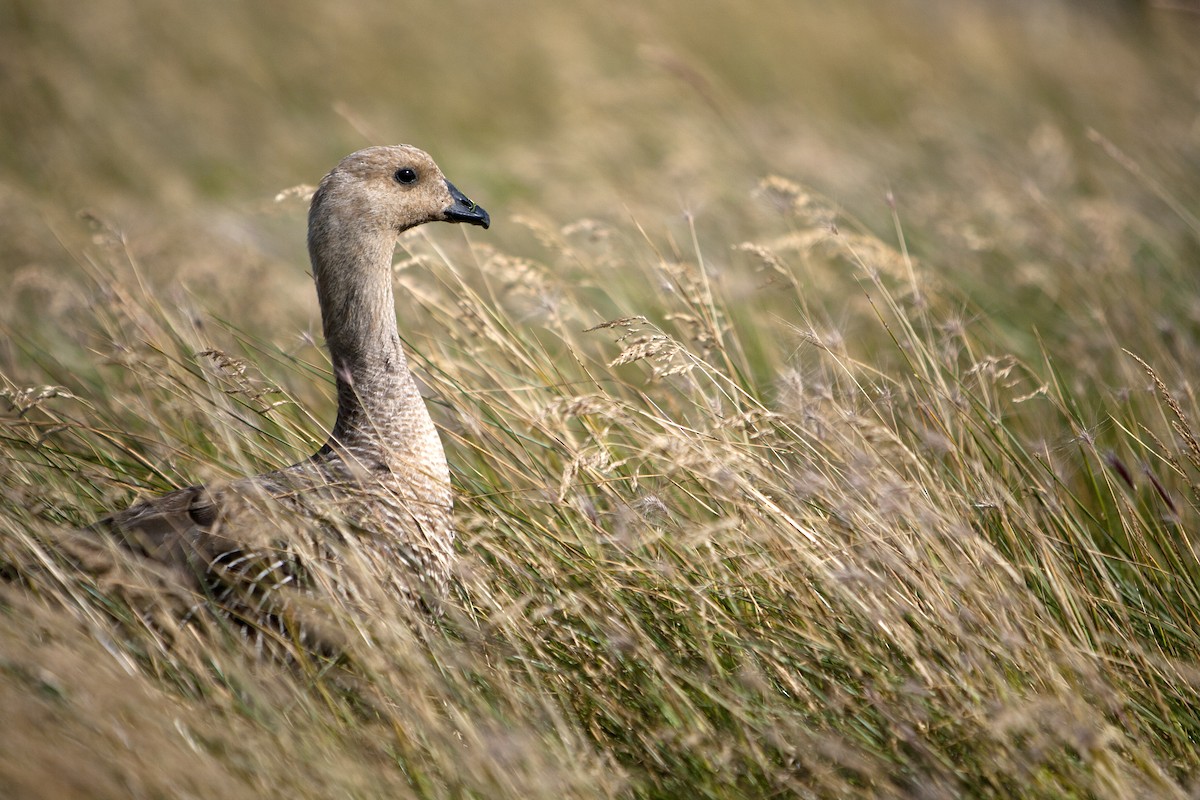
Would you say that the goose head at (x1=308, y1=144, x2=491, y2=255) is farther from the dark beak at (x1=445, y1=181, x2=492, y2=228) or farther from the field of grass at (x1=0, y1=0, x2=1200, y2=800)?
the field of grass at (x1=0, y1=0, x2=1200, y2=800)

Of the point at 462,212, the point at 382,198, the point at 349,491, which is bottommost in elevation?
the point at 349,491

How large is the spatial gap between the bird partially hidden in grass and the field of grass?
92 mm

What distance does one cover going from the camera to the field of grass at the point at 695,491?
6.02ft

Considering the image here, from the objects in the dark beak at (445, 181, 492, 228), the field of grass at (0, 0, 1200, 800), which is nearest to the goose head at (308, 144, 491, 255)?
the dark beak at (445, 181, 492, 228)

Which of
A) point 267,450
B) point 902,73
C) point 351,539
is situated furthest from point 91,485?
point 902,73

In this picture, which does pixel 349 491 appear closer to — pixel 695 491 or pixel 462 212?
pixel 695 491

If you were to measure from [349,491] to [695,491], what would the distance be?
0.78 meters

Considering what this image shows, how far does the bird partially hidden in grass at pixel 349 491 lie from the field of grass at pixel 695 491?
9 cm

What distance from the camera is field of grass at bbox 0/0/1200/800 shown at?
184 cm

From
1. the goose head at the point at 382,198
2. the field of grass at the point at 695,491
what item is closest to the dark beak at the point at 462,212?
the goose head at the point at 382,198

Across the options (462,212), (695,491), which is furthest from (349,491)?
(462,212)

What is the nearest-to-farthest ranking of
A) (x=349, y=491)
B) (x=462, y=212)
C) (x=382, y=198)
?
(x=349, y=491) < (x=382, y=198) < (x=462, y=212)

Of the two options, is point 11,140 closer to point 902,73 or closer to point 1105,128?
point 902,73

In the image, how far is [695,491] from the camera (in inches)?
99.1
